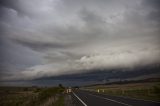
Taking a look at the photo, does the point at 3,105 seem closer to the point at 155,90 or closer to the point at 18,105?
the point at 18,105

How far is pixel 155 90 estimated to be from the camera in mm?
42094

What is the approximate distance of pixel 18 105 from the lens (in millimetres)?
30672

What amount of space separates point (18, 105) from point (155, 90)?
24.2 meters

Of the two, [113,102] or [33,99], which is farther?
[33,99]

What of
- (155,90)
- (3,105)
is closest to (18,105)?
(3,105)

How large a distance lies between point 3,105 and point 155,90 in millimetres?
25983

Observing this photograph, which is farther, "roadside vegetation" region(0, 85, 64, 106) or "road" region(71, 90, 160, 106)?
"roadside vegetation" region(0, 85, 64, 106)

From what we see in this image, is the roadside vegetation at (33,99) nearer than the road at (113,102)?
No

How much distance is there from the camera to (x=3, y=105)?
30641 mm

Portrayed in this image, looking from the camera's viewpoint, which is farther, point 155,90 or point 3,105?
point 155,90

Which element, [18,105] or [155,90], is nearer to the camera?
[18,105]
